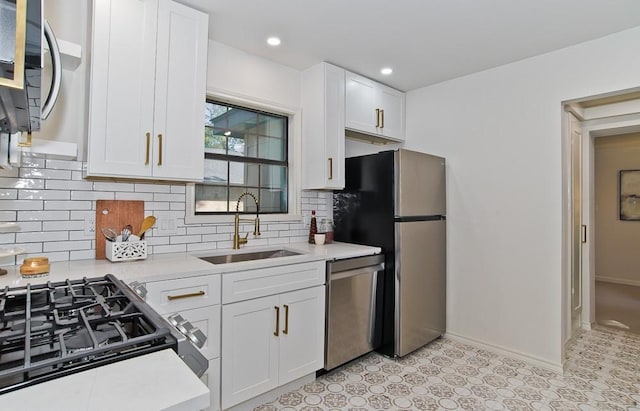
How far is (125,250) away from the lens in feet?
6.48

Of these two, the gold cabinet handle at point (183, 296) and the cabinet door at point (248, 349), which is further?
the cabinet door at point (248, 349)

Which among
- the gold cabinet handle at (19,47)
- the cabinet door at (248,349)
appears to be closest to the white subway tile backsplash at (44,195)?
the cabinet door at (248,349)

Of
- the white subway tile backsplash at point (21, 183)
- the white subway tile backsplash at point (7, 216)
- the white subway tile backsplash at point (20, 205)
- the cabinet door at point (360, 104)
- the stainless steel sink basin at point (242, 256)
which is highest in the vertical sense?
the cabinet door at point (360, 104)

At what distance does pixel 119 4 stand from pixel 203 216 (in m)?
1.37

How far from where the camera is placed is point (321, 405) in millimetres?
2150

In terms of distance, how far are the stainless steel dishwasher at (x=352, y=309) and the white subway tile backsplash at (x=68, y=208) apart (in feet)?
3.43

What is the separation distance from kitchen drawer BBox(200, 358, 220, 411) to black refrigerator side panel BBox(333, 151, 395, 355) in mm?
1348

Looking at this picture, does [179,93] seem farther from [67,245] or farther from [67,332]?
[67,332]

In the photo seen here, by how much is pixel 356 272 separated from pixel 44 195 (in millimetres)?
2035

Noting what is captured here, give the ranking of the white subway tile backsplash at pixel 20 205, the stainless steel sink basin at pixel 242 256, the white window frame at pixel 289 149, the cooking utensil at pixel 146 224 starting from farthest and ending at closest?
1. the white window frame at pixel 289 149
2. the stainless steel sink basin at pixel 242 256
3. the cooking utensil at pixel 146 224
4. the white subway tile backsplash at pixel 20 205

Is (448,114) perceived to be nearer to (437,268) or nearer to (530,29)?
(530,29)

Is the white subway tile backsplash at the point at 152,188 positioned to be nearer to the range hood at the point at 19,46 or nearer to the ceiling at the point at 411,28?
the ceiling at the point at 411,28

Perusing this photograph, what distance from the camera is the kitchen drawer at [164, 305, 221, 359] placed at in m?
1.84

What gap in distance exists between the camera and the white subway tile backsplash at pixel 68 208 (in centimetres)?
184
